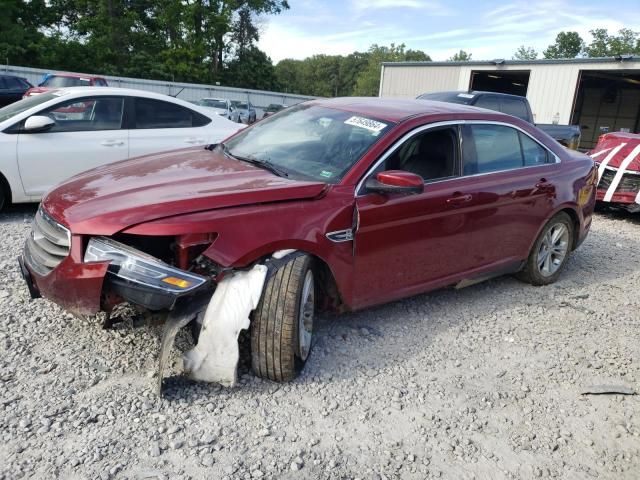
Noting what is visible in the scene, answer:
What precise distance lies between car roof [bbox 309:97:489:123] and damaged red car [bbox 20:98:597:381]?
0.07 feet

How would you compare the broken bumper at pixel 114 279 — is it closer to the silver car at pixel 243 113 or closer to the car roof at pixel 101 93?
the car roof at pixel 101 93

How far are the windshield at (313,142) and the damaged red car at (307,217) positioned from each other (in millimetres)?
14

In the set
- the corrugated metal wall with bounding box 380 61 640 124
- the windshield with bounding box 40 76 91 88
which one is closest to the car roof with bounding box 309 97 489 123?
the windshield with bounding box 40 76 91 88

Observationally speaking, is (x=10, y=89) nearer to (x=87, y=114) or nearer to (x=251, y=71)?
(x=87, y=114)

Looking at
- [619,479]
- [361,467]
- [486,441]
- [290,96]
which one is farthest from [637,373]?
[290,96]

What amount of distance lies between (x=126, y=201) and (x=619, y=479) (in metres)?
2.89

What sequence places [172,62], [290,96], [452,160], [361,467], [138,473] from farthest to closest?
[172,62]
[290,96]
[452,160]
[361,467]
[138,473]

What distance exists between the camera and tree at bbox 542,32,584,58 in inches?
3848

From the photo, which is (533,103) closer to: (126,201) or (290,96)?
(290,96)

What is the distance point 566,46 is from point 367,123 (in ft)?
369

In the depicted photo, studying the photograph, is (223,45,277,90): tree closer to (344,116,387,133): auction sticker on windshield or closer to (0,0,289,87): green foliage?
(0,0,289,87): green foliage

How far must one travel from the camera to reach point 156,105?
646 cm

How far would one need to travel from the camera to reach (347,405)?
9.52ft

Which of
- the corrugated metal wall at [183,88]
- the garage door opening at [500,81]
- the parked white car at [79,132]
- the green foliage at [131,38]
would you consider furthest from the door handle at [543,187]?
the green foliage at [131,38]
